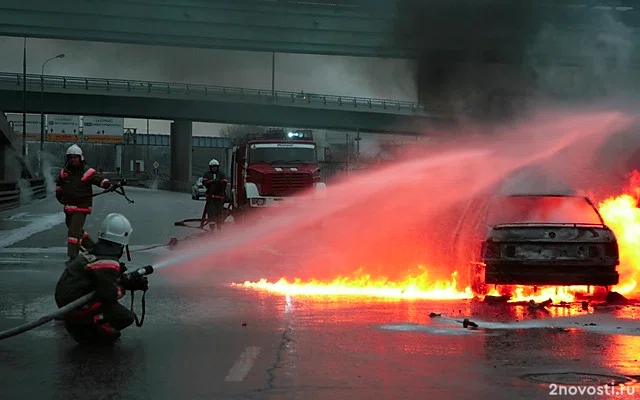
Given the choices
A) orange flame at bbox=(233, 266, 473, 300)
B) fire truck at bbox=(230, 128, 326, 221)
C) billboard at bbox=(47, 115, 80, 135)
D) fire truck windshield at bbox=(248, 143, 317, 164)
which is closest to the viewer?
orange flame at bbox=(233, 266, 473, 300)

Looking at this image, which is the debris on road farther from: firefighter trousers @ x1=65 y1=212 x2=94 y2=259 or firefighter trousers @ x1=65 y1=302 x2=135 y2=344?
firefighter trousers @ x1=65 y1=212 x2=94 y2=259

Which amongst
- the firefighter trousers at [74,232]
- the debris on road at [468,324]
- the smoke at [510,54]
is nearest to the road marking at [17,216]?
the smoke at [510,54]

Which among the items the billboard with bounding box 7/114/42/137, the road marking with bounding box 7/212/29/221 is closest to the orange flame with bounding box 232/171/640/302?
the road marking with bounding box 7/212/29/221

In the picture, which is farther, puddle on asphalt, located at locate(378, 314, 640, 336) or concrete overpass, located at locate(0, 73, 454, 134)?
concrete overpass, located at locate(0, 73, 454, 134)

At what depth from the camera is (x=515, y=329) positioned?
28.0 feet

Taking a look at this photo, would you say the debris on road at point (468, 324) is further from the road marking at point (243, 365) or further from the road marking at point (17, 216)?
the road marking at point (17, 216)

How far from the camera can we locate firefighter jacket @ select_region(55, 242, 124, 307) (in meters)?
7.51

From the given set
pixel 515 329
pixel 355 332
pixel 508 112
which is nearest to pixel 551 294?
pixel 515 329

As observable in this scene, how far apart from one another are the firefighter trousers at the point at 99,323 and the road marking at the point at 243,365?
3.60ft

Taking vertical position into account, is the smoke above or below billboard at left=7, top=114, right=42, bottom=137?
below

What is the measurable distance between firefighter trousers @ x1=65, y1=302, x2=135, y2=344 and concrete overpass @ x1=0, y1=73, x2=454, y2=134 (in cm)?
5197

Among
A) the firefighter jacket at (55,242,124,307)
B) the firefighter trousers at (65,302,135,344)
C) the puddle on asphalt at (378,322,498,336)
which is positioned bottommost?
the puddle on asphalt at (378,322,498,336)

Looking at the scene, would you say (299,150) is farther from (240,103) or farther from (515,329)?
(240,103)

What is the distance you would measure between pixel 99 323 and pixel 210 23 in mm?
20572
